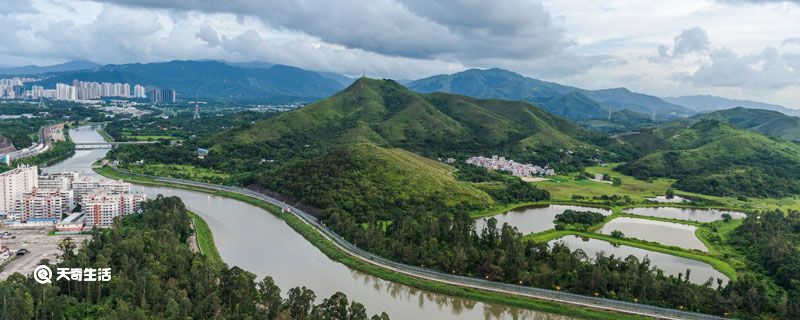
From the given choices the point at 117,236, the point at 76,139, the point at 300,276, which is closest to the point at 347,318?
the point at 300,276

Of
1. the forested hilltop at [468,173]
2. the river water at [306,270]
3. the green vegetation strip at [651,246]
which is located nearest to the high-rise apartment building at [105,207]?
the river water at [306,270]

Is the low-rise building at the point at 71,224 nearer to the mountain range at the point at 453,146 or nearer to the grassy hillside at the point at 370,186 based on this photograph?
the grassy hillside at the point at 370,186

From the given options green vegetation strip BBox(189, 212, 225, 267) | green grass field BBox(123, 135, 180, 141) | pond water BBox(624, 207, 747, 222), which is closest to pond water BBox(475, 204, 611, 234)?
pond water BBox(624, 207, 747, 222)

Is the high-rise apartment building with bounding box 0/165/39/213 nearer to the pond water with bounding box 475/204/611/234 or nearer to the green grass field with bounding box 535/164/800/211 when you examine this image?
the pond water with bounding box 475/204/611/234

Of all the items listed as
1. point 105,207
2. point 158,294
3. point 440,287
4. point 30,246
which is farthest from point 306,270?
point 105,207

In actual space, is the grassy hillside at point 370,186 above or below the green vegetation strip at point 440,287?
above

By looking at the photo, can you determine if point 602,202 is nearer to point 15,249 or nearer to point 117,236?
point 117,236

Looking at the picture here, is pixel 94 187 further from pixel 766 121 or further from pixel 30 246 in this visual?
pixel 766 121
